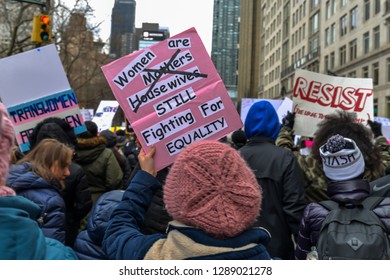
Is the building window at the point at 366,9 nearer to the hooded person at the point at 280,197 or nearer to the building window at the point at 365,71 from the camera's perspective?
the building window at the point at 365,71

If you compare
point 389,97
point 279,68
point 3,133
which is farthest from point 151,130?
point 279,68

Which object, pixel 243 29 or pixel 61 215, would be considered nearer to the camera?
pixel 61 215

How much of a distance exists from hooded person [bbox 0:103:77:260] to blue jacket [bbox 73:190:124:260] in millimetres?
636

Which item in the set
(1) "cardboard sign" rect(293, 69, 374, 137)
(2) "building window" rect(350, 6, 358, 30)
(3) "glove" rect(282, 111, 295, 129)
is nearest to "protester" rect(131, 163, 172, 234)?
(3) "glove" rect(282, 111, 295, 129)

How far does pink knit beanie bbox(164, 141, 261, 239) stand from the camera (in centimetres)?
163

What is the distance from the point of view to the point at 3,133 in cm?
152

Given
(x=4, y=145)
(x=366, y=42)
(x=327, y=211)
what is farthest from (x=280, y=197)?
(x=366, y=42)

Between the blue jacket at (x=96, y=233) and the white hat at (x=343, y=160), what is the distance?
1.19 metres

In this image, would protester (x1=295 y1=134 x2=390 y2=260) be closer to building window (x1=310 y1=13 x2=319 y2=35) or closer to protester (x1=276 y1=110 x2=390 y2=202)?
protester (x1=276 y1=110 x2=390 y2=202)

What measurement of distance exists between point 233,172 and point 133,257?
0.52 metres

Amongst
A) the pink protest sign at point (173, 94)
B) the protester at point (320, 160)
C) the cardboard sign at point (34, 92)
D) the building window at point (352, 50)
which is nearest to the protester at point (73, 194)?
the cardboard sign at point (34, 92)

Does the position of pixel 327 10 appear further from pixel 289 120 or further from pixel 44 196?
pixel 44 196

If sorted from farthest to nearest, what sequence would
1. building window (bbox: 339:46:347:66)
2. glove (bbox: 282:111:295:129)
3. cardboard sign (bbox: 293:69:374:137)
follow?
1. building window (bbox: 339:46:347:66)
2. cardboard sign (bbox: 293:69:374:137)
3. glove (bbox: 282:111:295:129)

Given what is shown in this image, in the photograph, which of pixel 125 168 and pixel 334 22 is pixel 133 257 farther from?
pixel 334 22
